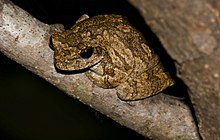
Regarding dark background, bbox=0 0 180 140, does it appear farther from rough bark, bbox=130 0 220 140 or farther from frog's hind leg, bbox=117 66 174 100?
rough bark, bbox=130 0 220 140

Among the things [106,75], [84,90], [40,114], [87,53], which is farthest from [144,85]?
[40,114]

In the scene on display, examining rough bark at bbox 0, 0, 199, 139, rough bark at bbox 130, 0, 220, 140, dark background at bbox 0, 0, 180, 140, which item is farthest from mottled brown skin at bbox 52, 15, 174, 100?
dark background at bbox 0, 0, 180, 140

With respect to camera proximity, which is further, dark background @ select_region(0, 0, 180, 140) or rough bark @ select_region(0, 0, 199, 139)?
dark background @ select_region(0, 0, 180, 140)

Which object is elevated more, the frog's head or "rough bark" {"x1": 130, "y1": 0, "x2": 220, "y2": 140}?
"rough bark" {"x1": 130, "y1": 0, "x2": 220, "y2": 140}

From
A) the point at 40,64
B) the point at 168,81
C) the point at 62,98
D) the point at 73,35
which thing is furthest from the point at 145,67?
the point at 62,98

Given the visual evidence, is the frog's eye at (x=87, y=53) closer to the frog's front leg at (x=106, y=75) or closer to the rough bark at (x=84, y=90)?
the frog's front leg at (x=106, y=75)

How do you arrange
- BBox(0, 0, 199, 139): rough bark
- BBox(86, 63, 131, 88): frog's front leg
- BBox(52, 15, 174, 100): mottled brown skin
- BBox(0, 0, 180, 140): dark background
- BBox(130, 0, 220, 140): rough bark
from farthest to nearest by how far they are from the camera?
BBox(0, 0, 180, 140): dark background
BBox(52, 15, 174, 100): mottled brown skin
BBox(86, 63, 131, 88): frog's front leg
BBox(0, 0, 199, 139): rough bark
BBox(130, 0, 220, 140): rough bark
